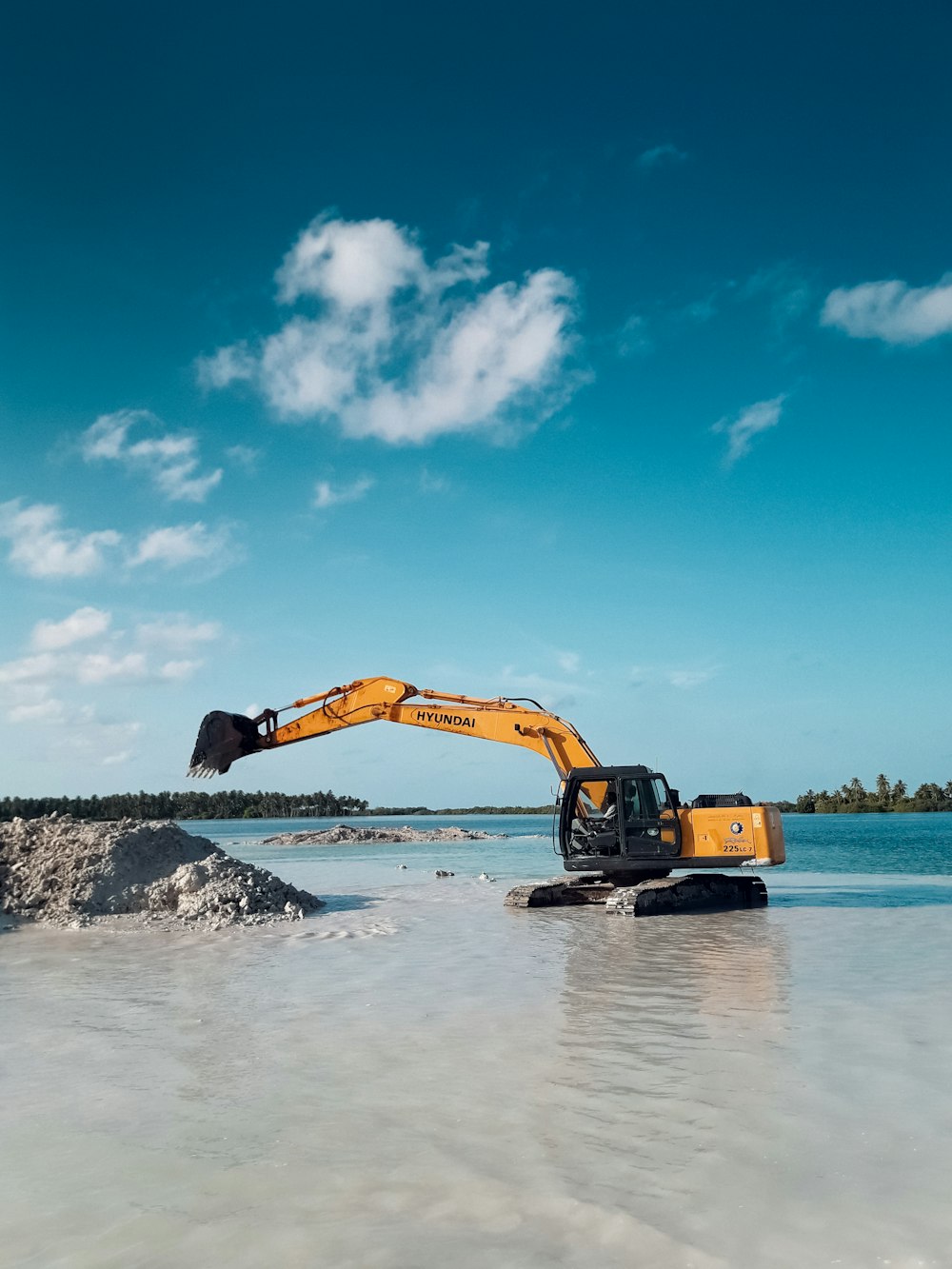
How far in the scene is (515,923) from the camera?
14.7 metres

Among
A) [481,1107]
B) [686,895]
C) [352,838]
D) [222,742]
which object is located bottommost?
[481,1107]

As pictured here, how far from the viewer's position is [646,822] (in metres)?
16.1

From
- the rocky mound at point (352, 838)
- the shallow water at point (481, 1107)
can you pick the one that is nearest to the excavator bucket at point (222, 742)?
the shallow water at point (481, 1107)

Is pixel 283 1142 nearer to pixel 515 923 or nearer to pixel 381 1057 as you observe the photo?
pixel 381 1057

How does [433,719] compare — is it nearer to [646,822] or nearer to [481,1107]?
[646,822]

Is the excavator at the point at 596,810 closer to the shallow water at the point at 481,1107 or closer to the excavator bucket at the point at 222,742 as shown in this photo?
the excavator bucket at the point at 222,742

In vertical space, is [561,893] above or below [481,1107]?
above

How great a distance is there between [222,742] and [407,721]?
3568 mm

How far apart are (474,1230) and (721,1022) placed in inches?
165

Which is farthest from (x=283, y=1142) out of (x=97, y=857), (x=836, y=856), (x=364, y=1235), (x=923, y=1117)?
(x=836, y=856)

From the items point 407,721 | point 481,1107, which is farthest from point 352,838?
point 481,1107

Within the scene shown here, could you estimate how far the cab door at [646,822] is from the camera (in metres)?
16.1

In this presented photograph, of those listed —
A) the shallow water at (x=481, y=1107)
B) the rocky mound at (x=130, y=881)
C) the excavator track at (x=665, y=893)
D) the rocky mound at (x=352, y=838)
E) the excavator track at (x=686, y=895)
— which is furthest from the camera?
the rocky mound at (x=352, y=838)

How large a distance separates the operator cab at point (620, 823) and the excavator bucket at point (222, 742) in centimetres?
597
